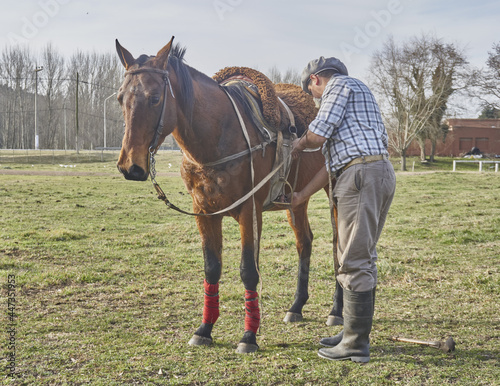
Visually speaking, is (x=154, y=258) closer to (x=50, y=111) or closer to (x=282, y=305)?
(x=282, y=305)

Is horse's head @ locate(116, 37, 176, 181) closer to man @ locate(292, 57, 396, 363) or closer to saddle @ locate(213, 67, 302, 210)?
saddle @ locate(213, 67, 302, 210)

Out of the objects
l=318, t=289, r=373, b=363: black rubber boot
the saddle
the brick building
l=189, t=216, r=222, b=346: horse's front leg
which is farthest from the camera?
the brick building

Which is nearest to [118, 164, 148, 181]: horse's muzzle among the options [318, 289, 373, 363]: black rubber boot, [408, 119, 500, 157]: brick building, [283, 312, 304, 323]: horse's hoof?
[318, 289, 373, 363]: black rubber boot

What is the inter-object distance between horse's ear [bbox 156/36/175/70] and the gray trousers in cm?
176

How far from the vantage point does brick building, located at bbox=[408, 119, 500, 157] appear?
63062mm

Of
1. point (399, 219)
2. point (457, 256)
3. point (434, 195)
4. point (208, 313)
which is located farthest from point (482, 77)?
point (208, 313)

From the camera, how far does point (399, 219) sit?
12.5m

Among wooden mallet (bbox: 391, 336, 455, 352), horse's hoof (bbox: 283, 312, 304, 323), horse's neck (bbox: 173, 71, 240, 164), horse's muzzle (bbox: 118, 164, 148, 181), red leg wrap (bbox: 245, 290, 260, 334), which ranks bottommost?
horse's hoof (bbox: 283, 312, 304, 323)

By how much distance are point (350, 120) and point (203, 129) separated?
1312 millimetres

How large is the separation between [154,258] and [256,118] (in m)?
4.39

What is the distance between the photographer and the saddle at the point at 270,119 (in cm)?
471

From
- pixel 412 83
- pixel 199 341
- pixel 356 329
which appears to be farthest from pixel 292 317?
pixel 412 83

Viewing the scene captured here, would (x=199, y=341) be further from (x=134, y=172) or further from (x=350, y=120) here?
(x=350, y=120)

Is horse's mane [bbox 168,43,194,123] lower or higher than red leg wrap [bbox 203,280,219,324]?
higher
